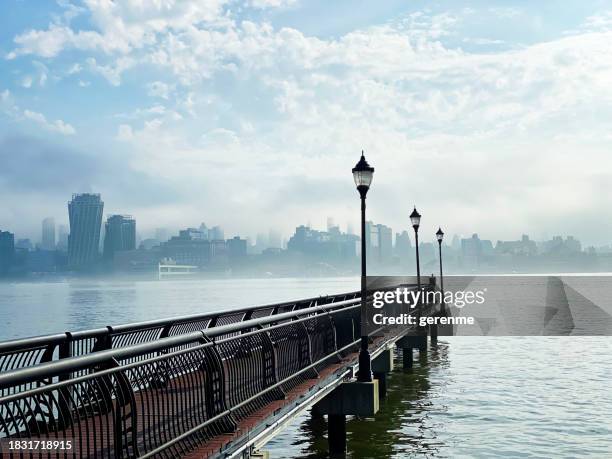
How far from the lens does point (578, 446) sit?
2061 centimetres

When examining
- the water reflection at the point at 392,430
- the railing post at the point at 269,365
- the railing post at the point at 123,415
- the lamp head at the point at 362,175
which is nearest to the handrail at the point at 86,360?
the railing post at the point at 123,415

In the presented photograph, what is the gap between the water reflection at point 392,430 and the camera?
19.0 metres

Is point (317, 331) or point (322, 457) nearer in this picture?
point (317, 331)

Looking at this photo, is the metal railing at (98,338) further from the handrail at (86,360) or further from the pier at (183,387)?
the handrail at (86,360)

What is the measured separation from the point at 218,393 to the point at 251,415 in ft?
4.02

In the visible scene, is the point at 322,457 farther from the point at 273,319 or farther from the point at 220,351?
the point at 220,351

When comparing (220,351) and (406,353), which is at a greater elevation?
(220,351)

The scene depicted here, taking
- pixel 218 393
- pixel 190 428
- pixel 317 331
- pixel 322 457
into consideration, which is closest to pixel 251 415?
pixel 218 393

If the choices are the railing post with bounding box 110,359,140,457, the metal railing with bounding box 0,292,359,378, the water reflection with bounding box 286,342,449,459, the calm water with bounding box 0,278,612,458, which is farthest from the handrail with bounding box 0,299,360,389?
the calm water with bounding box 0,278,612,458

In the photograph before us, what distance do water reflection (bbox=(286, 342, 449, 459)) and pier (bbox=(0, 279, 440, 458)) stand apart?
1.47 meters

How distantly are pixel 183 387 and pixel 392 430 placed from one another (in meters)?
11.5

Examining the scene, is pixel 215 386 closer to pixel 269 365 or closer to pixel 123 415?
pixel 269 365

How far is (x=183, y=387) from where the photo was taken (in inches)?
441

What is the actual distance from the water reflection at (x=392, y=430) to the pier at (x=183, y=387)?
1469mm
